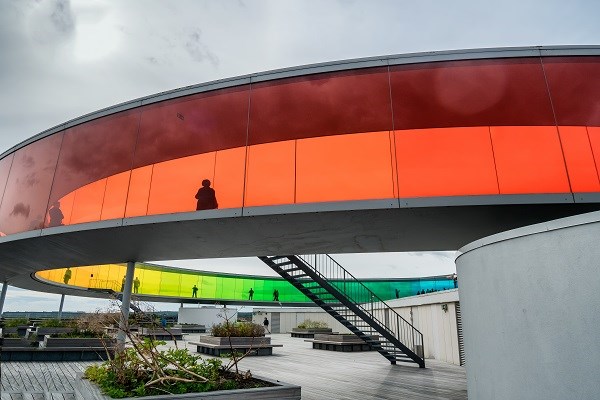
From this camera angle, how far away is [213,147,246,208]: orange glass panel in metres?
9.30

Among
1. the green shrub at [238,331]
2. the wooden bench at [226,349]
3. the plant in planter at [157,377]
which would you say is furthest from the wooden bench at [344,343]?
the plant in planter at [157,377]

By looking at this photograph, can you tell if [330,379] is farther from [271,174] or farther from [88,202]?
[88,202]

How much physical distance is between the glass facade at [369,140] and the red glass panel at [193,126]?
0.11 ft

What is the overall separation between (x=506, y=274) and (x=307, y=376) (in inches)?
378

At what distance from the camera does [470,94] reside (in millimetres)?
8977

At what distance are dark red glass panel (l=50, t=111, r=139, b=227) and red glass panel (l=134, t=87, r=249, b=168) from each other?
0.58 m

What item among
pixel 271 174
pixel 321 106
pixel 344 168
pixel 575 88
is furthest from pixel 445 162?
pixel 271 174

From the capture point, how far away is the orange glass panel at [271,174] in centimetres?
906

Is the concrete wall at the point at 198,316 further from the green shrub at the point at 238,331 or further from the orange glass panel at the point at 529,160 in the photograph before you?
the orange glass panel at the point at 529,160

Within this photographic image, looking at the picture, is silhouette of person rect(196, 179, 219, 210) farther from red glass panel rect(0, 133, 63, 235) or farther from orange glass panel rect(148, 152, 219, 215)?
red glass panel rect(0, 133, 63, 235)

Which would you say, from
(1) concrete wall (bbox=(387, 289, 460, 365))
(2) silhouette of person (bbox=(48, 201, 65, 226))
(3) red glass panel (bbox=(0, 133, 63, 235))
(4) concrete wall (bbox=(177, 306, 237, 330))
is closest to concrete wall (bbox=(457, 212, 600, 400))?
(2) silhouette of person (bbox=(48, 201, 65, 226))

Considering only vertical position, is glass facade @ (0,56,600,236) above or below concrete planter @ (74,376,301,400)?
above

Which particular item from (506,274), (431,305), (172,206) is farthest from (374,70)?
(431,305)

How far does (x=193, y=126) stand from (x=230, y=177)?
83.5 inches
